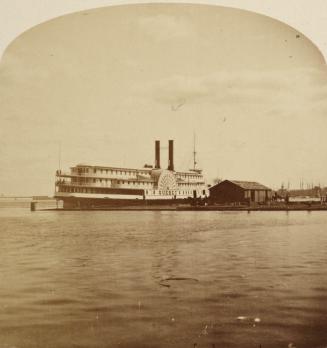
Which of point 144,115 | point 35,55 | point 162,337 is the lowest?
point 162,337

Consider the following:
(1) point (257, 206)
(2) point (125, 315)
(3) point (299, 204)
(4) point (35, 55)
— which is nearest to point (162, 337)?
(2) point (125, 315)

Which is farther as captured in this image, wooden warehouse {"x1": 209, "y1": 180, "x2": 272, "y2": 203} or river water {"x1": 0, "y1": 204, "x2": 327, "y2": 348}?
wooden warehouse {"x1": 209, "y1": 180, "x2": 272, "y2": 203}

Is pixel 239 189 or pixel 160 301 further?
pixel 239 189

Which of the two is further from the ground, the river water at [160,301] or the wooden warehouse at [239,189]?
the wooden warehouse at [239,189]

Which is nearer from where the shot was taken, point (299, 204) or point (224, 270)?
point (224, 270)

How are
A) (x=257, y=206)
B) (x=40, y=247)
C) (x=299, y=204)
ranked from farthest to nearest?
(x=299, y=204) < (x=257, y=206) < (x=40, y=247)

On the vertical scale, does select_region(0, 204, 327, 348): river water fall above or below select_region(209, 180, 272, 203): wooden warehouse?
below

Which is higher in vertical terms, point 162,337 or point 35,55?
point 35,55

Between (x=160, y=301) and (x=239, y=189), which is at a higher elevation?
(x=239, y=189)

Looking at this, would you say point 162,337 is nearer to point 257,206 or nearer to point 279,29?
point 279,29

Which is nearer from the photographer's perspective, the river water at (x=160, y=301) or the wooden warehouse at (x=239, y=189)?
the river water at (x=160, y=301)

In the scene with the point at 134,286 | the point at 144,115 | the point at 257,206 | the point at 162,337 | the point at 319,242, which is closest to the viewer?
the point at 162,337
